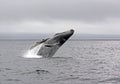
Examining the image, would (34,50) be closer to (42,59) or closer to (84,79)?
(42,59)

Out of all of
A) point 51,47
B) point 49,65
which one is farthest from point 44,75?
point 51,47

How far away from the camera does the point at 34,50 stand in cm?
3988

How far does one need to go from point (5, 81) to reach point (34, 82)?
1.94 metres

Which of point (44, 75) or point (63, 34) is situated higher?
point (63, 34)

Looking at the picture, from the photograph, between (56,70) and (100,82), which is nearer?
(100,82)

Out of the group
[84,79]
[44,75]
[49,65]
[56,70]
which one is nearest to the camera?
[84,79]

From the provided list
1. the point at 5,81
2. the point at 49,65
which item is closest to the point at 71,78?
the point at 5,81

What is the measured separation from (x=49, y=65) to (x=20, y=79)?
10474 mm

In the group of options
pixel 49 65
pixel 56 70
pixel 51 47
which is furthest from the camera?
pixel 51 47

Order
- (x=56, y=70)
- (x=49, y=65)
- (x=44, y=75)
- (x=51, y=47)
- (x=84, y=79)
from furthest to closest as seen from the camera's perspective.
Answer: (x=51, y=47)
(x=49, y=65)
(x=56, y=70)
(x=44, y=75)
(x=84, y=79)

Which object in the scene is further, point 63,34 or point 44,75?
point 63,34

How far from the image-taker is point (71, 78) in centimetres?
2583

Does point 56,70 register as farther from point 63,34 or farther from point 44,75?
point 63,34

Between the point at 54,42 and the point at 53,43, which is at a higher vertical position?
the point at 54,42
